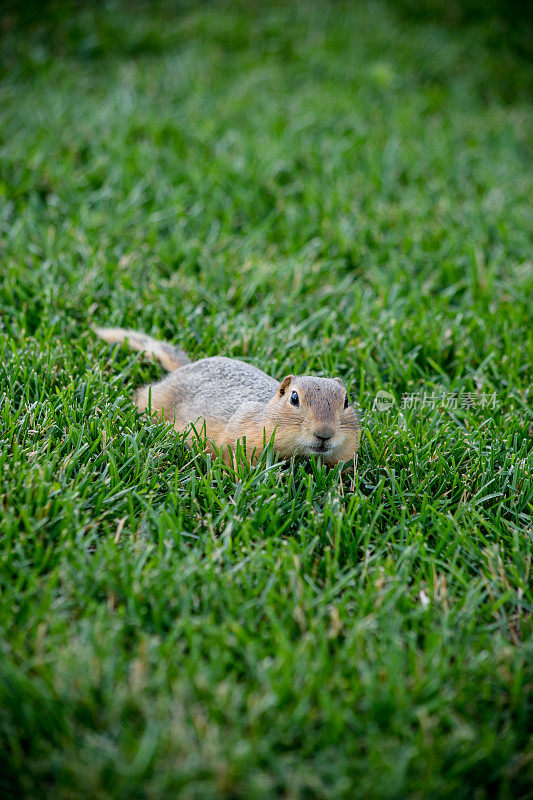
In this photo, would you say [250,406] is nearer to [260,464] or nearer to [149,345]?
[260,464]

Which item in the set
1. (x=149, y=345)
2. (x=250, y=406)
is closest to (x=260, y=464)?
(x=250, y=406)

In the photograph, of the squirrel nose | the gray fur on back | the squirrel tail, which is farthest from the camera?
the squirrel tail

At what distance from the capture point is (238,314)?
396 centimetres

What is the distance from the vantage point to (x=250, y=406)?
2.84 metres

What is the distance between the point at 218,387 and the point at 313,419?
2.00ft

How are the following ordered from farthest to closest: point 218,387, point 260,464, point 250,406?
point 218,387 < point 250,406 < point 260,464

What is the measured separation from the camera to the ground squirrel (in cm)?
260

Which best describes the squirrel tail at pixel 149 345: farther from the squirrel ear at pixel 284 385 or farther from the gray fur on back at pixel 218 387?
the squirrel ear at pixel 284 385

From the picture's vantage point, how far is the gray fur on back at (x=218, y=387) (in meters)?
2.95

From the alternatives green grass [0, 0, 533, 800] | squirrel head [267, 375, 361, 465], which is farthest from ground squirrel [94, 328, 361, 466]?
green grass [0, 0, 533, 800]

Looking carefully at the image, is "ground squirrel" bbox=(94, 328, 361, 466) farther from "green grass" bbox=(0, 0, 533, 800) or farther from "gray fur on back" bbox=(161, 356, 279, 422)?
"green grass" bbox=(0, 0, 533, 800)

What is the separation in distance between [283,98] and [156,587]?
17.7 ft

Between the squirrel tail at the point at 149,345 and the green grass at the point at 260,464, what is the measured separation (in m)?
0.09

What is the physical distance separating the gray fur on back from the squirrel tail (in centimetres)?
16
